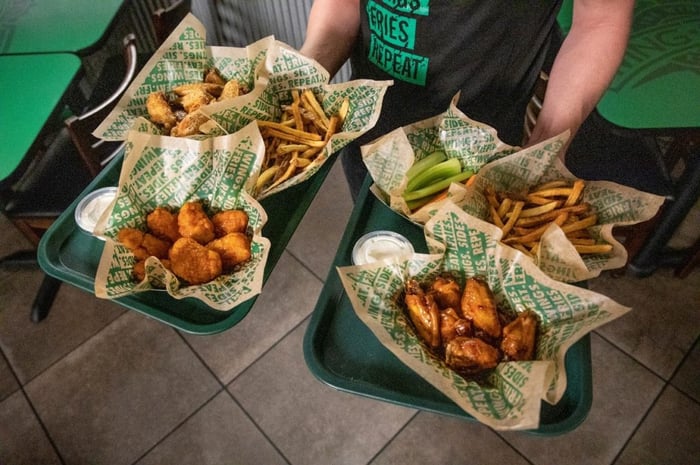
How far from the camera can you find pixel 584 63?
1.45m

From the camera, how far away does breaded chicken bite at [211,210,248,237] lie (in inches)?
56.2

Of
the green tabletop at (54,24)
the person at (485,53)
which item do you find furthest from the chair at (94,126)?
the person at (485,53)

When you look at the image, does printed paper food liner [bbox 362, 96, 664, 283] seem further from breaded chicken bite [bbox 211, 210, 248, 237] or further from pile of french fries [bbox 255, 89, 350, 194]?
breaded chicken bite [bbox 211, 210, 248, 237]

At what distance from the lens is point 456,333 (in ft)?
3.94

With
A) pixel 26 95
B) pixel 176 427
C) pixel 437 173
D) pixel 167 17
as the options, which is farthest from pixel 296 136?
pixel 176 427

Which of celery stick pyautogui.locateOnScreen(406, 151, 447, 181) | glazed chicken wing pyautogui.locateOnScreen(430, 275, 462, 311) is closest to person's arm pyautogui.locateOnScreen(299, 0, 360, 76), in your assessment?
celery stick pyautogui.locateOnScreen(406, 151, 447, 181)

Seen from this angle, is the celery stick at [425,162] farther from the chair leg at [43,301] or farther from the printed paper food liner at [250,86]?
the chair leg at [43,301]

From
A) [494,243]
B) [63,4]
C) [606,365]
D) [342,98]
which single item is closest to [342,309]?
[494,243]

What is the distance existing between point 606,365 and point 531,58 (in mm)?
1692

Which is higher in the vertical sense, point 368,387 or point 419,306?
point 419,306

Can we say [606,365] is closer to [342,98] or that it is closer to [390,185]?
[390,185]

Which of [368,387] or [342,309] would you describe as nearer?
[368,387]

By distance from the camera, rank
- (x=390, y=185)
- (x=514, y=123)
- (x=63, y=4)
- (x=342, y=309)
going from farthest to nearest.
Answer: (x=63, y=4) → (x=514, y=123) → (x=390, y=185) → (x=342, y=309)

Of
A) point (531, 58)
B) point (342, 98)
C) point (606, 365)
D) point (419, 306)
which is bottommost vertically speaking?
point (606, 365)
